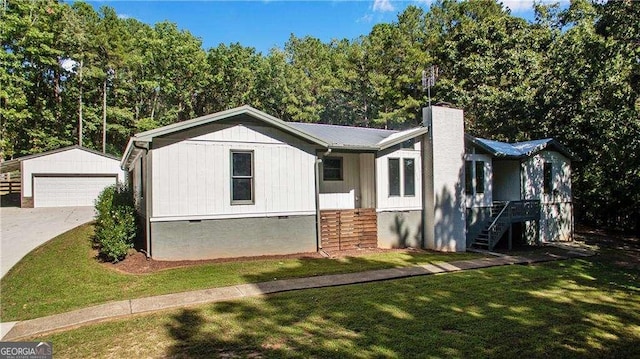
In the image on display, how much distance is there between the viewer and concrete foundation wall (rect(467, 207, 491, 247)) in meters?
14.7

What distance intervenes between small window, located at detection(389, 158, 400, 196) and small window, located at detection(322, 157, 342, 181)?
190 centimetres

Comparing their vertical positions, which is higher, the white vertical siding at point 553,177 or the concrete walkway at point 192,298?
the white vertical siding at point 553,177

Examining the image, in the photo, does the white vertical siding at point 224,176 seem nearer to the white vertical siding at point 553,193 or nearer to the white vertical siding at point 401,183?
the white vertical siding at point 401,183

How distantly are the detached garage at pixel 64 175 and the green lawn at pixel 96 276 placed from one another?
12.7 m

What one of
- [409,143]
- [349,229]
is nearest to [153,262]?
[349,229]

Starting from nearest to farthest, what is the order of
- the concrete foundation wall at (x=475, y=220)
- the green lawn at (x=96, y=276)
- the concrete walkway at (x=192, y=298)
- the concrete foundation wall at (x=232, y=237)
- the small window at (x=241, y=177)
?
the concrete walkway at (x=192, y=298) < the green lawn at (x=96, y=276) < the concrete foundation wall at (x=232, y=237) < the small window at (x=241, y=177) < the concrete foundation wall at (x=475, y=220)

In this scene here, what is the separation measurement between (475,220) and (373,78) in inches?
780

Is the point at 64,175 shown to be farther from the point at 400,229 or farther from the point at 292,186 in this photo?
the point at 400,229

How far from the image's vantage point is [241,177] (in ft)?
35.9

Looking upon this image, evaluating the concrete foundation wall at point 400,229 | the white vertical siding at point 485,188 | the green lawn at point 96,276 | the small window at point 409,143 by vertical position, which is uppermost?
the small window at point 409,143

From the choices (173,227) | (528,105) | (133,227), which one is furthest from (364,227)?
(528,105)

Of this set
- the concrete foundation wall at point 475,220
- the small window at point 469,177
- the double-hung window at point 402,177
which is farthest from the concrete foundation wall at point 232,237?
the small window at point 469,177

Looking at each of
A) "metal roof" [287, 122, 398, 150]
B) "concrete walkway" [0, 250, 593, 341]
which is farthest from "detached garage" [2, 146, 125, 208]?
"concrete walkway" [0, 250, 593, 341]

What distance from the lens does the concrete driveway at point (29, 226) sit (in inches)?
410
